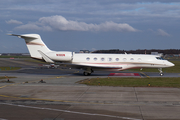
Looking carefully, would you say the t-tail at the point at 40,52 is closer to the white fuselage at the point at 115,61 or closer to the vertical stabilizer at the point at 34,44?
the vertical stabilizer at the point at 34,44

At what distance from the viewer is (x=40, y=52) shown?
98.6 feet

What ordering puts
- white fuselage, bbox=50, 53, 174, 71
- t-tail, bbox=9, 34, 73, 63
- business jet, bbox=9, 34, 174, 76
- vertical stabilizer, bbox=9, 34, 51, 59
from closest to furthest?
t-tail, bbox=9, 34, 73, 63 → business jet, bbox=9, 34, 174, 76 → vertical stabilizer, bbox=9, 34, 51, 59 → white fuselage, bbox=50, 53, 174, 71

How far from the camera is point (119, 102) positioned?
13.6 metres

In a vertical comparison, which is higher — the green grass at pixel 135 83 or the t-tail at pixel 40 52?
the t-tail at pixel 40 52

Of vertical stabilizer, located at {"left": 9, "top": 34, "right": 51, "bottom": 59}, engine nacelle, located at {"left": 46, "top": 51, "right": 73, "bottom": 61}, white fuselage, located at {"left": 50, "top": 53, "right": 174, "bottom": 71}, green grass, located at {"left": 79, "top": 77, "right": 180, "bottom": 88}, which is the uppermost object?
vertical stabilizer, located at {"left": 9, "top": 34, "right": 51, "bottom": 59}

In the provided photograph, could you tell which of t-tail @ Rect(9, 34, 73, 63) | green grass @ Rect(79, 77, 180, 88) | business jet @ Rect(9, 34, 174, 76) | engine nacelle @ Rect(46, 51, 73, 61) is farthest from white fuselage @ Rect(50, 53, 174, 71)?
green grass @ Rect(79, 77, 180, 88)

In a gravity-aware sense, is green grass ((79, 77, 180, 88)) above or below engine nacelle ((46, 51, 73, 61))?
below

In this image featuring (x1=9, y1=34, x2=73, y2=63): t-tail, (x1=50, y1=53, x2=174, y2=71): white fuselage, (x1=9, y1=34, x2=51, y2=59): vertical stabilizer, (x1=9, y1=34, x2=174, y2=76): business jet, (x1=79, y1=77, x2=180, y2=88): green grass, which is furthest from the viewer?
(x1=50, y1=53, x2=174, y2=71): white fuselage

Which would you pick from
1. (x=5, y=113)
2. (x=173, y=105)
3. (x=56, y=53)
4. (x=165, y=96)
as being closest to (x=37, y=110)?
(x=5, y=113)

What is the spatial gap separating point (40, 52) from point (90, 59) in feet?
24.3

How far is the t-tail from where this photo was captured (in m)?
30.5

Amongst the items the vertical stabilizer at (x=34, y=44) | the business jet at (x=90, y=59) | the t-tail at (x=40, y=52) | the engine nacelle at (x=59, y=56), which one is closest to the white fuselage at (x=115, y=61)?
the business jet at (x=90, y=59)

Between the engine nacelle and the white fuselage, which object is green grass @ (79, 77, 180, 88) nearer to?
the white fuselage

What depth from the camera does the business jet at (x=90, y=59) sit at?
30.7 m
